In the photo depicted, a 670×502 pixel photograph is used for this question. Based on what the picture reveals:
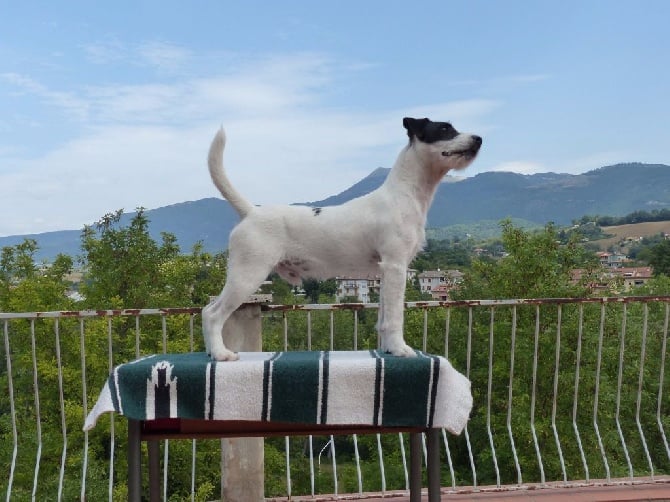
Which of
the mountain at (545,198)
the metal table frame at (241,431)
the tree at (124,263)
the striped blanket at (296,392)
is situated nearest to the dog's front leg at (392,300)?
the striped blanket at (296,392)

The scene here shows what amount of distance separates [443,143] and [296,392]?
1072mm

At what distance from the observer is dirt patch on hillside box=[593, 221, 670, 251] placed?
170 feet

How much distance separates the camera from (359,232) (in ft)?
7.43

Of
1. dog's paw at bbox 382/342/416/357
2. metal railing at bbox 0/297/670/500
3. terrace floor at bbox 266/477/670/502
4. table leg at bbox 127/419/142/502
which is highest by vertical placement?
dog's paw at bbox 382/342/416/357

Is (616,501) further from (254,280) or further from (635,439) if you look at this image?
(635,439)

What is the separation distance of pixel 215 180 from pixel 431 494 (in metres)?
1.43

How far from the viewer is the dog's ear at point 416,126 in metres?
2.25

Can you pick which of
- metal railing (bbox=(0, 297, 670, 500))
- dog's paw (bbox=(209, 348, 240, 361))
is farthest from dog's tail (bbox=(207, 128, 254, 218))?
metal railing (bbox=(0, 297, 670, 500))

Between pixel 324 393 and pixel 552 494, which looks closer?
pixel 324 393

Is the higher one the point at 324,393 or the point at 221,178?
the point at 221,178

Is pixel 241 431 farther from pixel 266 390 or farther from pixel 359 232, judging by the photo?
pixel 359 232

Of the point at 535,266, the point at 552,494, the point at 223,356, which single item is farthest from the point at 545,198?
the point at 223,356

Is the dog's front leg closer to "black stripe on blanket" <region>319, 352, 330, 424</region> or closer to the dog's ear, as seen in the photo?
"black stripe on blanket" <region>319, 352, 330, 424</region>

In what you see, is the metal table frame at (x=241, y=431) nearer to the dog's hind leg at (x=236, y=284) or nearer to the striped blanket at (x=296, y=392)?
the striped blanket at (x=296, y=392)
